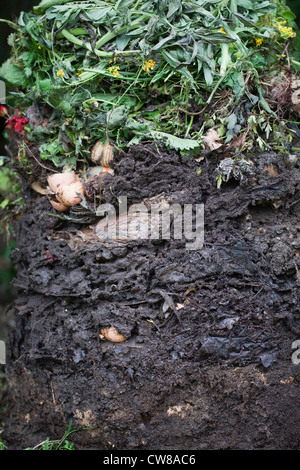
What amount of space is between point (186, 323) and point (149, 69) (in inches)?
44.0

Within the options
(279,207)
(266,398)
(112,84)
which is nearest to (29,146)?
(112,84)

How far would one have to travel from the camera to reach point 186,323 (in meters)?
1.97

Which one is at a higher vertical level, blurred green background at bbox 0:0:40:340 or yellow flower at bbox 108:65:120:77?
yellow flower at bbox 108:65:120:77

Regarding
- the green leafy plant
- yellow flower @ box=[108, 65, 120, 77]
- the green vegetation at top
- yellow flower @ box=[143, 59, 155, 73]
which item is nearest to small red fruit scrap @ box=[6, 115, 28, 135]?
the green vegetation at top

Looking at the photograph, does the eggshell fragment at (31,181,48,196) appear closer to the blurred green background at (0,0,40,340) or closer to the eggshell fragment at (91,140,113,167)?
the eggshell fragment at (91,140,113,167)

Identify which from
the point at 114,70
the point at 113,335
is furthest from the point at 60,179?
the point at 113,335

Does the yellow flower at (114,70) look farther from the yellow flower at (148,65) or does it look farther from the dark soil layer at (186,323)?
the dark soil layer at (186,323)

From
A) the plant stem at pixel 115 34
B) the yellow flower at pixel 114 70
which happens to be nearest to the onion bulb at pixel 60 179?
the yellow flower at pixel 114 70

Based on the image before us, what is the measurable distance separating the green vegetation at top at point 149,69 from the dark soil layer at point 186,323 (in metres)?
0.18

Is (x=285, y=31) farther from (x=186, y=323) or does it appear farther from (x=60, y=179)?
(x=186, y=323)

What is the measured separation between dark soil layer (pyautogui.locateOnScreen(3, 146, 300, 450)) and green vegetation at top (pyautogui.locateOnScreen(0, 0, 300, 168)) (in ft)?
0.58

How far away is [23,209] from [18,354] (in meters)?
0.79

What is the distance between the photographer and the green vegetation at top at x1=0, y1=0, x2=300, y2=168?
6.77ft

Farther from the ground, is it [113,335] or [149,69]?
[149,69]
